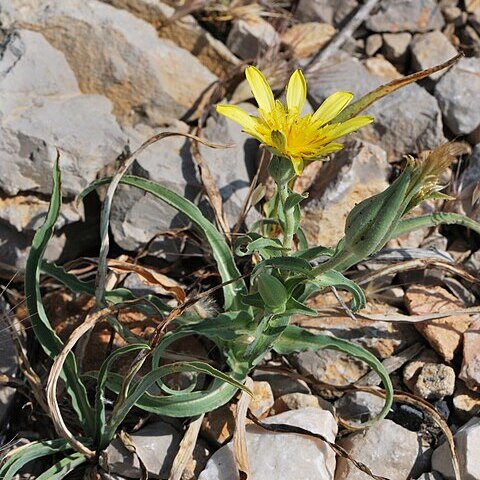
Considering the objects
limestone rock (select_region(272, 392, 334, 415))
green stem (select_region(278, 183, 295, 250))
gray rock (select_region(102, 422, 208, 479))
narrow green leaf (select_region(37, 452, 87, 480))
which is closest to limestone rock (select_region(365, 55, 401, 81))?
green stem (select_region(278, 183, 295, 250))

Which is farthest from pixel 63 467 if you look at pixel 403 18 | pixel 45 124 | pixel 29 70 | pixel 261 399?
pixel 403 18

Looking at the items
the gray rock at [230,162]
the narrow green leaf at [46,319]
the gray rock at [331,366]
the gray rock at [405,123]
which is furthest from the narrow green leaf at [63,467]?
the gray rock at [405,123]

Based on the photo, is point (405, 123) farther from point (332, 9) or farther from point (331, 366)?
point (331, 366)

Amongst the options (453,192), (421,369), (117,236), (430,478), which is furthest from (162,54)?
(430,478)

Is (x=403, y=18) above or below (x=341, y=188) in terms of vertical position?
above

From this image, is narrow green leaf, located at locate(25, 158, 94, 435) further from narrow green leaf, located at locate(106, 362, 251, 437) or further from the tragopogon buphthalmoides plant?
narrow green leaf, located at locate(106, 362, 251, 437)
